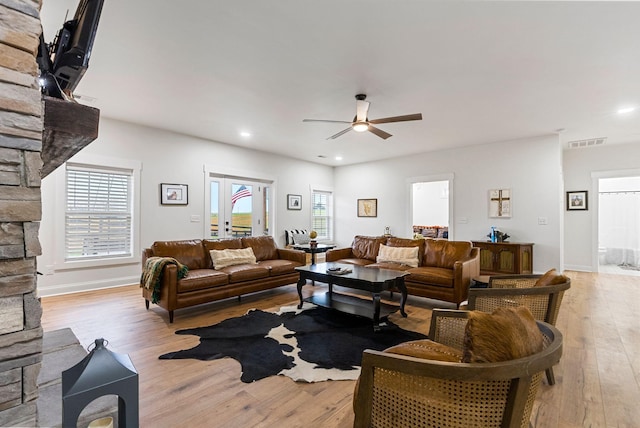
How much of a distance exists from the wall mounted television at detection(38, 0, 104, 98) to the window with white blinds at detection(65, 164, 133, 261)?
437cm

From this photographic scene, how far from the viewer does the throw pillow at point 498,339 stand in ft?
3.40

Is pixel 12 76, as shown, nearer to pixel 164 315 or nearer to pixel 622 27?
pixel 164 315

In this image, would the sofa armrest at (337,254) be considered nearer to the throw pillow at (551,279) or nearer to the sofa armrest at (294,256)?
the sofa armrest at (294,256)

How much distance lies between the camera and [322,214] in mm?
8859

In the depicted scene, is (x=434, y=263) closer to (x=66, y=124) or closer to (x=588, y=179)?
→ (x=66, y=124)

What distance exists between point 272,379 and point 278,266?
2.38 m

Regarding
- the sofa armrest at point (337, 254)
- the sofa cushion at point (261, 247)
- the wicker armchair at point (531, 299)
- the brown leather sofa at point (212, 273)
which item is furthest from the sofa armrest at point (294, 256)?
the wicker armchair at point (531, 299)

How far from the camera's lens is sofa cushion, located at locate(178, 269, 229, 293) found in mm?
3545

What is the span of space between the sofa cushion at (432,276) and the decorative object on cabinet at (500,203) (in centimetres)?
267

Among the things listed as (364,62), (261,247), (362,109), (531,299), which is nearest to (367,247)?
(261,247)

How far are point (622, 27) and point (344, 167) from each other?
6.61m

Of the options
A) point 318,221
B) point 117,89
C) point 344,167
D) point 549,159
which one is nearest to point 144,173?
point 117,89

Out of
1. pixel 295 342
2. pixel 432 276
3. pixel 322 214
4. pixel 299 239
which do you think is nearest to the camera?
pixel 295 342

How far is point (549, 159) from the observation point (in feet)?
18.7
